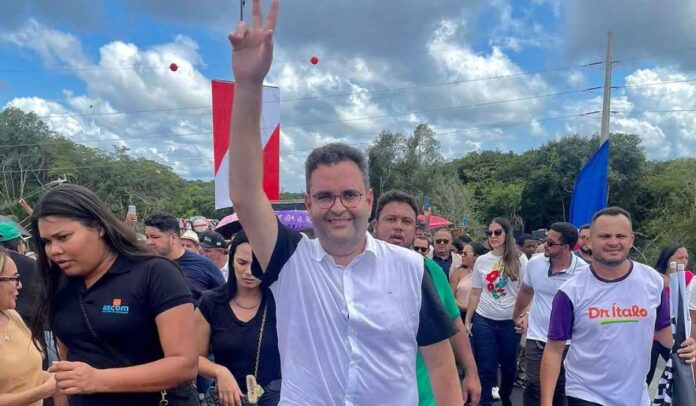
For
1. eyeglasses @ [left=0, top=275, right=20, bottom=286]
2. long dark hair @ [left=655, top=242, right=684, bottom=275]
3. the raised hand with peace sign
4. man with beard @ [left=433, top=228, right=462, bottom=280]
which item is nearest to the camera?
the raised hand with peace sign

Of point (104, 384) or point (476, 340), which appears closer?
point (104, 384)

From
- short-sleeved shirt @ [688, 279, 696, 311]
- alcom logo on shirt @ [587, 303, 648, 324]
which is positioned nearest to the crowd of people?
alcom logo on shirt @ [587, 303, 648, 324]

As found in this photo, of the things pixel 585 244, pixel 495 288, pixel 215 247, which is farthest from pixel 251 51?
pixel 585 244

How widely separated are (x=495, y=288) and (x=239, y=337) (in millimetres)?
3788

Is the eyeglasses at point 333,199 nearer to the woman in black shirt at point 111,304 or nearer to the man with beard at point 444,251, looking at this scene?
the woman in black shirt at point 111,304

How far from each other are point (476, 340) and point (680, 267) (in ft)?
9.58

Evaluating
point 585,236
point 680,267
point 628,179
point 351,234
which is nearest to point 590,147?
point 628,179

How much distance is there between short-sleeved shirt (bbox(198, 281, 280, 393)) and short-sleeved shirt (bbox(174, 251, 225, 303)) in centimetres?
157

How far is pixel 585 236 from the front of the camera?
6512mm

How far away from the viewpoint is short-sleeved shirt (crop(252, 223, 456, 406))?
1934 mm

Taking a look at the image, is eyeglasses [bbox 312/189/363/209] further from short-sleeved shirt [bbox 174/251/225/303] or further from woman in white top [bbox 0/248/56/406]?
short-sleeved shirt [bbox 174/251/225/303]

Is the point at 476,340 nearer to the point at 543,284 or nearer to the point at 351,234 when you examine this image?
the point at 543,284

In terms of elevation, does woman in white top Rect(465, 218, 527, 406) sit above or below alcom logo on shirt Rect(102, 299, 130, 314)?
below

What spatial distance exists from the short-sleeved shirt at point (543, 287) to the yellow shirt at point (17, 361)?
407 centimetres
